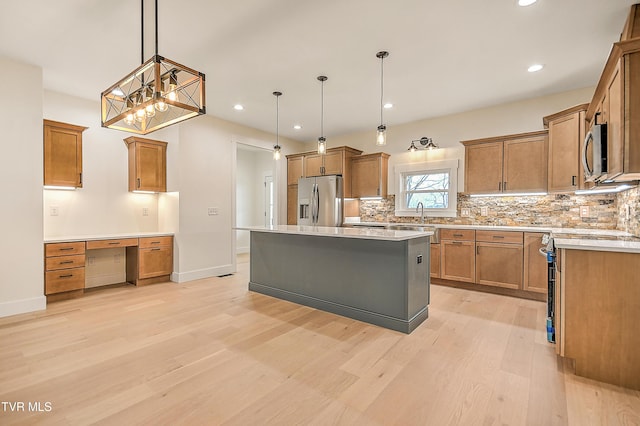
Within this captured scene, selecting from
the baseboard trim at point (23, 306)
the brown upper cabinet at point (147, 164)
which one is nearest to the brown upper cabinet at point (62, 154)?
the brown upper cabinet at point (147, 164)

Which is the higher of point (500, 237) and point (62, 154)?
point (62, 154)

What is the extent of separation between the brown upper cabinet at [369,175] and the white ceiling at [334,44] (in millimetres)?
1459

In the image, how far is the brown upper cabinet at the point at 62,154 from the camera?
371cm

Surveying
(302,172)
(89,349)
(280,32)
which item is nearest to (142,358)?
(89,349)

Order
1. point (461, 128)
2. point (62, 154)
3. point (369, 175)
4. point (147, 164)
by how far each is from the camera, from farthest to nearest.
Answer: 1. point (369, 175)
2. point (461, 128)
3. point (147, 164)
4. point (62, 154)

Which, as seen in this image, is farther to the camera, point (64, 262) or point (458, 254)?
point (458, 254)

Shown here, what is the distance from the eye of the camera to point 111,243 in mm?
4121

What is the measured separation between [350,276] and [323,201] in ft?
8.84

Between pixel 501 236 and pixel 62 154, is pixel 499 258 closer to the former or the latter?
pixel 501 236

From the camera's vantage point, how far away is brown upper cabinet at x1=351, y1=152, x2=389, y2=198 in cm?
550

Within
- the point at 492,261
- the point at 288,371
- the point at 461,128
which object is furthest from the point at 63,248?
the point at 461,128

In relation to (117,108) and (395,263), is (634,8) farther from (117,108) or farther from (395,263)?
(117,108)

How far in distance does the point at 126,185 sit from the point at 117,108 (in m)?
2.29

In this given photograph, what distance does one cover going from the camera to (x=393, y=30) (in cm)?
265
